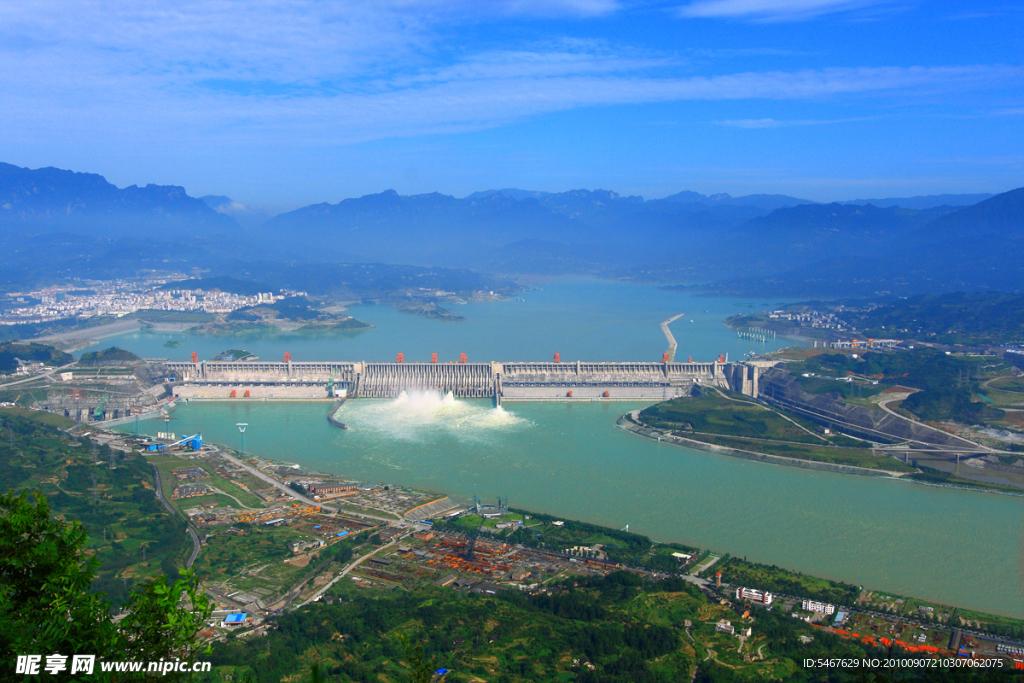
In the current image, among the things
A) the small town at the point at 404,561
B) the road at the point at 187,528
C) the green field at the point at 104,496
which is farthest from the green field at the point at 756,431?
the green field at the point at 104,496

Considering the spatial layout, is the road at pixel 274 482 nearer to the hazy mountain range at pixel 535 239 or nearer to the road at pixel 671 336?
the road at pixel 671 336

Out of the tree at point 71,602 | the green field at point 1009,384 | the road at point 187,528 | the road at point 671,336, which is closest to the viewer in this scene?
the tree at point 71,602

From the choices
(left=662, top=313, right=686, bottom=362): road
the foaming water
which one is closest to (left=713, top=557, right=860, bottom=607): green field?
the foaming water

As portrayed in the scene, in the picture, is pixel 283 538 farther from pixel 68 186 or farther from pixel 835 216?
pixel 68 186

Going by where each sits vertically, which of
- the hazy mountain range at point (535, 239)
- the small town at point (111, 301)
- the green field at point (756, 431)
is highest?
the hazy mountain range at point (535, 239)

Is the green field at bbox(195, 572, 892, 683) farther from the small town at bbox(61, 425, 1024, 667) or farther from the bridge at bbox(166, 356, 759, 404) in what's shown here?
the bridge at bbox(166, 356, 759, 404)

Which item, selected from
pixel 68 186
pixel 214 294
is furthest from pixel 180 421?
pixel 68 186
